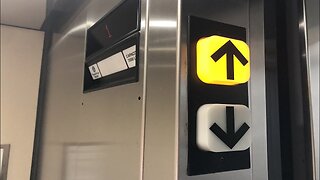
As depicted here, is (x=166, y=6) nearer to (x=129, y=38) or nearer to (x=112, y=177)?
(x=129, y=38)

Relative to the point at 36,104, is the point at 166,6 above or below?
above

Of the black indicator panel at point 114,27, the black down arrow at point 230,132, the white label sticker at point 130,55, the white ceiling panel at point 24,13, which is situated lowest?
the black down arrow at point 230,132

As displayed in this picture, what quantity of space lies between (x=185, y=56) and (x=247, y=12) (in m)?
0.23

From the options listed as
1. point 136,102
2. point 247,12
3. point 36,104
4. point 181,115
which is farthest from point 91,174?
point 36,104

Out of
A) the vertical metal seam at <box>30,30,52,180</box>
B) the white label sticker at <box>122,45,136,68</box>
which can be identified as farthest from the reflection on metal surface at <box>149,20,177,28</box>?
the vertical metal seam at <box>30,30,52,180</box>

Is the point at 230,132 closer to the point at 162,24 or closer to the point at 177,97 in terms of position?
the point at 177,97

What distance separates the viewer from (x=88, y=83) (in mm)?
1018

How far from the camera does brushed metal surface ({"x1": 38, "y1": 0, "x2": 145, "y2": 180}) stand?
66 cm

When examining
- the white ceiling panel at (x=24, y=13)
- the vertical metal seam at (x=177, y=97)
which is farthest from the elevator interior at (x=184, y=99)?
the white ceiling panel at (x=24, y=13)

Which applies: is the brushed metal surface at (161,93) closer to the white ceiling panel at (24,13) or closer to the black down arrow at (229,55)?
the black down arrow at (229,55)

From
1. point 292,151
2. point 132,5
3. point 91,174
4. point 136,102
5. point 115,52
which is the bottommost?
point 91,174

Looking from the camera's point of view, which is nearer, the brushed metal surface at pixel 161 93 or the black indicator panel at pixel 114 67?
the brushed metal surface at pixel 161 93

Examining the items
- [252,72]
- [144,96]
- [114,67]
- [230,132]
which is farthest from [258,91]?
[114,67]

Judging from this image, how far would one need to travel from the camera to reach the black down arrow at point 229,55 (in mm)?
523
